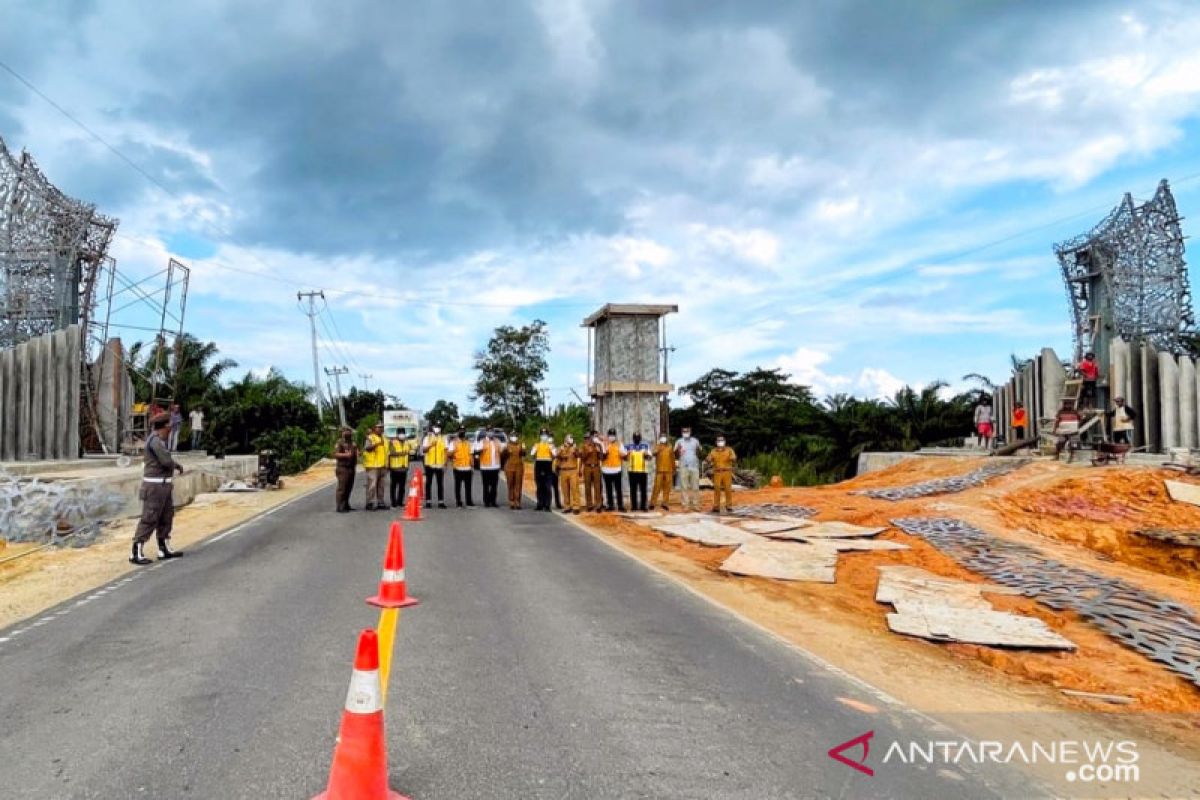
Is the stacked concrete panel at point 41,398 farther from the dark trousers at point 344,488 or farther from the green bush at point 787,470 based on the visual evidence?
the green bush at point 787,470

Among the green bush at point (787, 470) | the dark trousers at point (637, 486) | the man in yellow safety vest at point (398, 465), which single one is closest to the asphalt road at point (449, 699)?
the man in yellow safety vest at point (398, 465)

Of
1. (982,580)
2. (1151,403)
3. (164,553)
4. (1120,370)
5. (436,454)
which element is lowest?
(982,580)

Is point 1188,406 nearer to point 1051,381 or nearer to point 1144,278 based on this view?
point 1051,381

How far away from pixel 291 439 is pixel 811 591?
36.0 m

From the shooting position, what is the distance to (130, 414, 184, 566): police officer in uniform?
32.9 ft

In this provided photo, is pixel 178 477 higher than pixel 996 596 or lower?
higher

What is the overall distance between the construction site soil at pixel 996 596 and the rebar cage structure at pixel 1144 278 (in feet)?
39.6

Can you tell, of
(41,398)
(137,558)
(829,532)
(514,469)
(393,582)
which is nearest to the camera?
(393,582)

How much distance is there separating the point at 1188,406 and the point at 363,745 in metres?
20.5

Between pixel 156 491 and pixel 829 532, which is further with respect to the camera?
pixel 829 532

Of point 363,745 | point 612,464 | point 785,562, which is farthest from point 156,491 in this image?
point 612,464

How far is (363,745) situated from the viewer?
3361 millimetres

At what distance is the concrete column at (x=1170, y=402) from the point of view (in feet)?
60.3

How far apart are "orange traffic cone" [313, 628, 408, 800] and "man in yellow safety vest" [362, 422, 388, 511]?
1277cm
